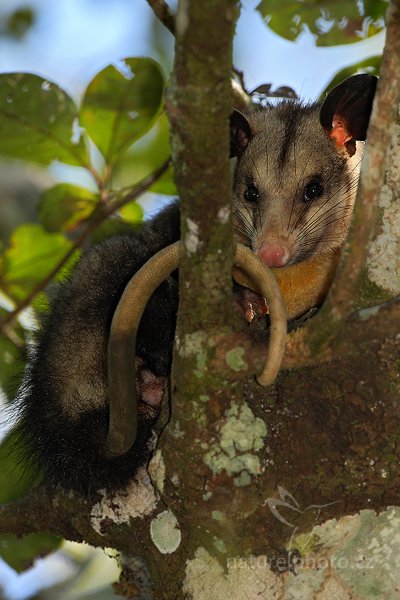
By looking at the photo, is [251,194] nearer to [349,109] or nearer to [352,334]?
[349,109]

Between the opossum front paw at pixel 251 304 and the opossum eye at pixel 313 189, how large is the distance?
0.48 metres

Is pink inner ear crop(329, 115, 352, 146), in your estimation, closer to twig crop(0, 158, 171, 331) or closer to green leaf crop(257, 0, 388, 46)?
green leaf crop(257, 0, 388, 46)

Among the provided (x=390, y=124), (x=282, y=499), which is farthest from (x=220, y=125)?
(x=282, y=499)

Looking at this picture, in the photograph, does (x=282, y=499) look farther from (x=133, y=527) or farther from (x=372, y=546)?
(x=133, y=527)

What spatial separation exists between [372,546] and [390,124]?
0.99 metres

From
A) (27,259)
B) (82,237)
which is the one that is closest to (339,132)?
(82,237)

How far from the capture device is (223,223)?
1.83 meters

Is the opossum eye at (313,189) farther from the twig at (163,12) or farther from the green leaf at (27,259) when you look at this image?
the green leaf at (27,259)

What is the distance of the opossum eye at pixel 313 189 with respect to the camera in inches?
122

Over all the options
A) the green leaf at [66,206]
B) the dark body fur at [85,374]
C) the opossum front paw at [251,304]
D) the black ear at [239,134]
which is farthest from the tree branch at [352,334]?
the green leaf at [66,206]

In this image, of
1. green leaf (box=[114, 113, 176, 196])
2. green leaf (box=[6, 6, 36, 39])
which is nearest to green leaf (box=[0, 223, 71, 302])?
green leaf (box=[114, 113, 176, 196])

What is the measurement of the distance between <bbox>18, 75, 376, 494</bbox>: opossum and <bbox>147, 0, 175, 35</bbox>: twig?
20.2 inches

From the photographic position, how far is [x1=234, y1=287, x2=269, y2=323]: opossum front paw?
2.75 m

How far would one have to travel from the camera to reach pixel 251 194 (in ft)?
10.4
